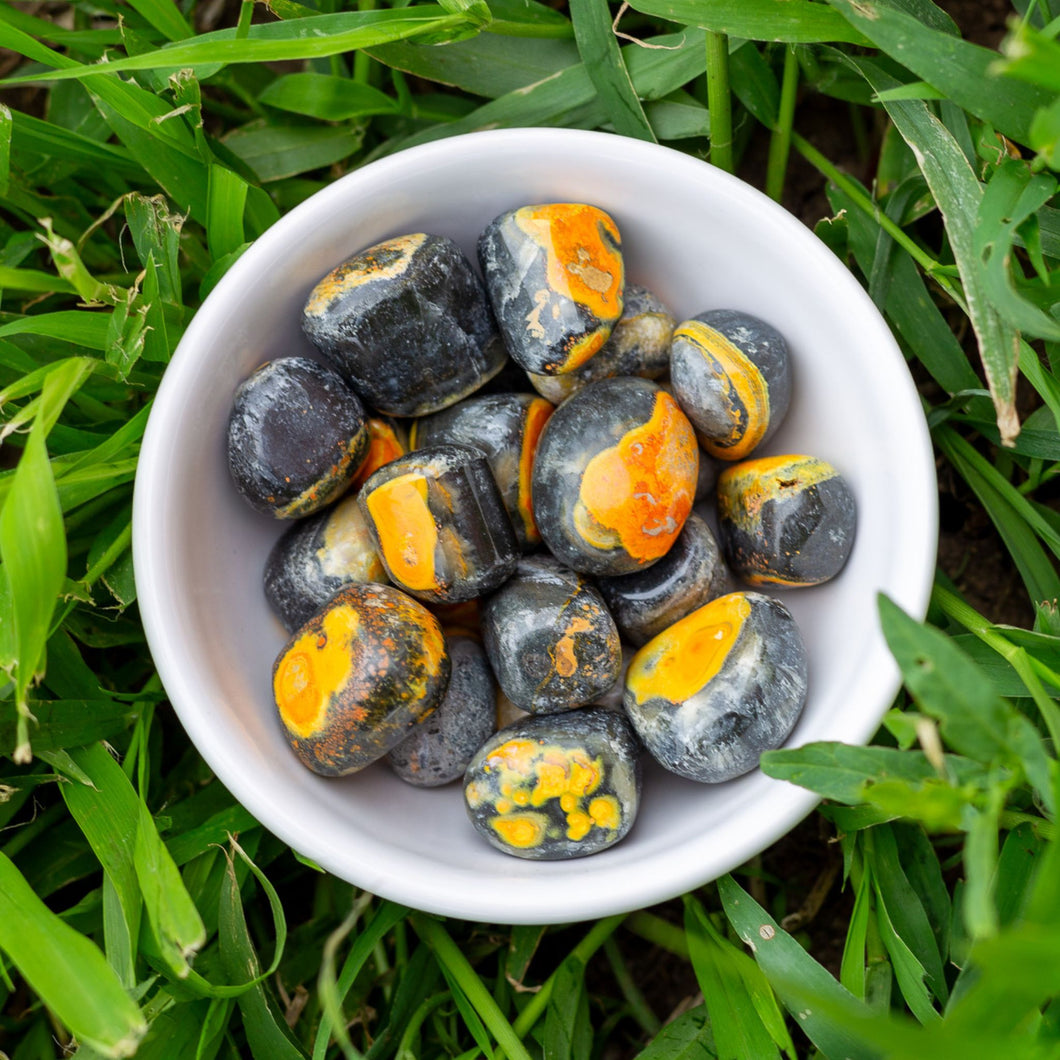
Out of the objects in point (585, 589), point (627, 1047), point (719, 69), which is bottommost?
point (627, 1047)

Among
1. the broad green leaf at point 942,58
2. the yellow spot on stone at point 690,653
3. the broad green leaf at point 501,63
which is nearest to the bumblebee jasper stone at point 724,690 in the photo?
the yellow spot on stone at point 690,653

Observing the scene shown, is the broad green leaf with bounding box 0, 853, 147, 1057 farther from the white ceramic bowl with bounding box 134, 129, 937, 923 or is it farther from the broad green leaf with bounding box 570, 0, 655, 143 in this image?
the broad green leaf with bounding box 570, 0, 655, 143

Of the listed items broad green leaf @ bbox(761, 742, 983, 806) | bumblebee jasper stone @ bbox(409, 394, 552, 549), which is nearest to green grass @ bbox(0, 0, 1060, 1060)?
broad green leaf @ bbox(761, 742, 983, 806)

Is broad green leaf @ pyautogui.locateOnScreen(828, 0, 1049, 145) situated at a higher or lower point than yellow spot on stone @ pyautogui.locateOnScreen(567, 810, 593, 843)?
higher

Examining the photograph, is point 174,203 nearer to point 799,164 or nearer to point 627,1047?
point 799,164

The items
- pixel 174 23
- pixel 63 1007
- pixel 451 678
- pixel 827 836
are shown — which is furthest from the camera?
pixel 827 836

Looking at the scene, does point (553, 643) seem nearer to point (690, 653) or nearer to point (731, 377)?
point (690, 653)

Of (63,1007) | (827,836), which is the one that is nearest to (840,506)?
(827,836)
